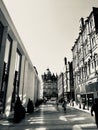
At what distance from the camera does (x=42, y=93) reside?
338 feet

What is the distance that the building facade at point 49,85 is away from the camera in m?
102

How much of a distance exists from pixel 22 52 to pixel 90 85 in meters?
14.6

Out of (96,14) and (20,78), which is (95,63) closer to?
(96,14)

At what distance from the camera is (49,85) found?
351 feet

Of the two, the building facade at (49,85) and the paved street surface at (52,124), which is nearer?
the paved street surface at (52,124)

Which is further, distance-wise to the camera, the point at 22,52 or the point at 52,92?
the point at 52,92

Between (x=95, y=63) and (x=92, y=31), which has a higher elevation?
(x=92, y=31)

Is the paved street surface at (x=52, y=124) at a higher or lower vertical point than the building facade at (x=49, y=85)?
lower

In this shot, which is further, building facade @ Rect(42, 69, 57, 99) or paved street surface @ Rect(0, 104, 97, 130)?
building facade @ Rect(42, 69, 57, 99)

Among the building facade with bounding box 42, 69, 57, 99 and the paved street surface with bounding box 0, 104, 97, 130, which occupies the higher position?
the building facade with bounding box 42, 69, 57, 99

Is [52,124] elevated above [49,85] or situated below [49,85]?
below

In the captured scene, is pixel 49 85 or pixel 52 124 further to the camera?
pixel 49 85

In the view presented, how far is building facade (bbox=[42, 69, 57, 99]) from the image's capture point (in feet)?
335

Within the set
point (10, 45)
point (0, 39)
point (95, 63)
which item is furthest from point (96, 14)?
point (0, 39)
